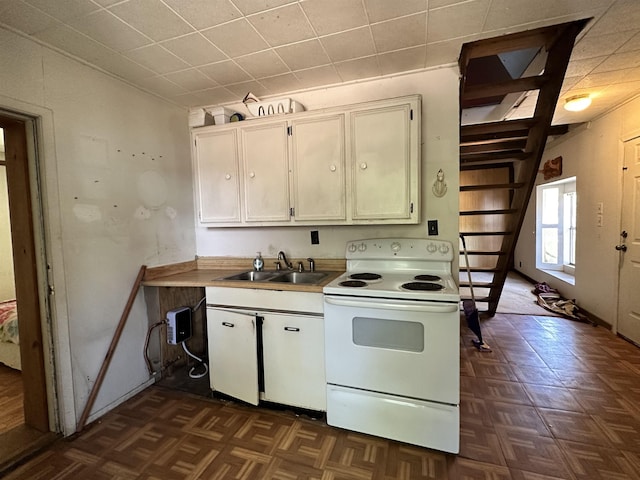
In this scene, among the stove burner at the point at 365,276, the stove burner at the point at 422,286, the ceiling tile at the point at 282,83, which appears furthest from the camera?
the ceiling tile at the point at 282,83

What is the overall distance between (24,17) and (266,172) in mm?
1504

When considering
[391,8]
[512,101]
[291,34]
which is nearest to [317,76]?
[291,34]

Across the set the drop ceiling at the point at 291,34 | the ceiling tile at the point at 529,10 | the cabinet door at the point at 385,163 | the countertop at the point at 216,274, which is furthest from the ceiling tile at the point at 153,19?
the ceiling tile at the point at 529,10

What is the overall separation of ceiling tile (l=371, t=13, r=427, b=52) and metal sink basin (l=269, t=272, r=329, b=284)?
1634 millimetres

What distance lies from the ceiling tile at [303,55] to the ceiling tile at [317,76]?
2.6 inches

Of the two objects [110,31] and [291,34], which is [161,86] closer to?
[110,31]

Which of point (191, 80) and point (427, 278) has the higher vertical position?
point (191, 80)

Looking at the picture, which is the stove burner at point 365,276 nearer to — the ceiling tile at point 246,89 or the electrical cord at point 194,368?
the electrical cord at point 194,368

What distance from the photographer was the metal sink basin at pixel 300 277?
2402mm

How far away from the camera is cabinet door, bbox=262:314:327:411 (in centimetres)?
190

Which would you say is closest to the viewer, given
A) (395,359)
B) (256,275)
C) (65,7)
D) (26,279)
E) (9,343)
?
(65,7)

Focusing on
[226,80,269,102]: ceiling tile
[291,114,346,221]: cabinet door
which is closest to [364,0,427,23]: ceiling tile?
[291,114,346,221]: cabinet door

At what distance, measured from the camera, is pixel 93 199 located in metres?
2.00

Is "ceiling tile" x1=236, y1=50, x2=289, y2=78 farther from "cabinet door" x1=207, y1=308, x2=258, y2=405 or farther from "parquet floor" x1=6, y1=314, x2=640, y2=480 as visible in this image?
"parquet floor" x1=6, y1=314, x2=640, y2=480
